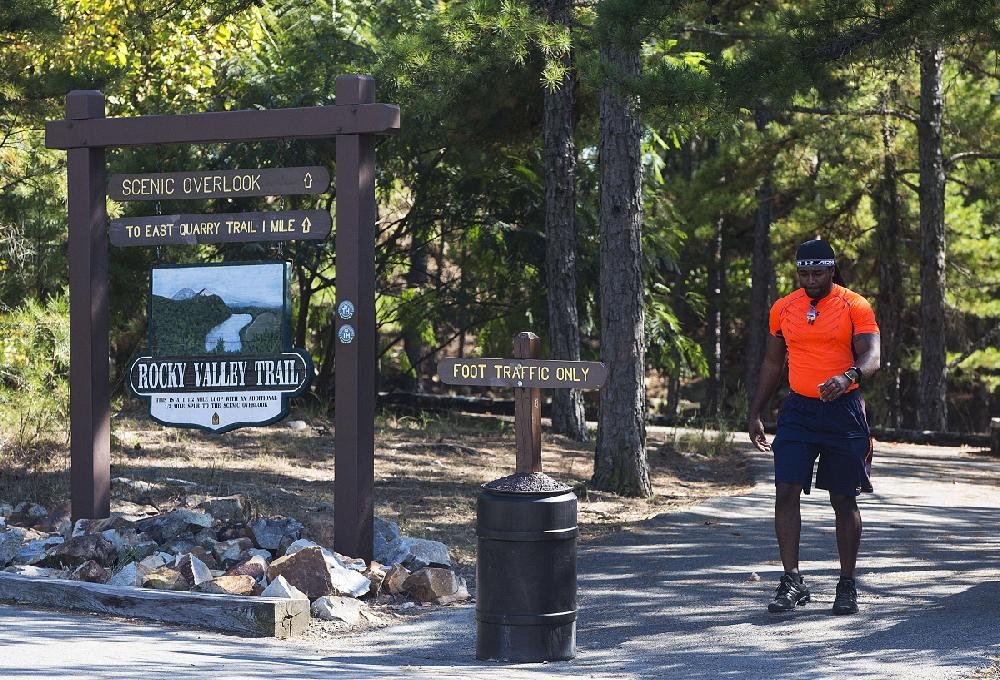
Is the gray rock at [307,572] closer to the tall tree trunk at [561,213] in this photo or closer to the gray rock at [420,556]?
the gray rock at [420,556]

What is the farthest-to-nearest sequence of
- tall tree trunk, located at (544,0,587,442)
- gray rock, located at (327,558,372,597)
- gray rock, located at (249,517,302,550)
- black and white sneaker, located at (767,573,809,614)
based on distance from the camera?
tall tree trunk, located at (544,0,587,442) → gray rock, located at (249,517,302,550) → gray rock, located at (327,558,372,597) → black and white sneaker, located at (767,573,809,614)

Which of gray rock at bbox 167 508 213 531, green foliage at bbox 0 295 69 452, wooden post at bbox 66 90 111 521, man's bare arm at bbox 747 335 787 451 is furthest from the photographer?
green foliage at bbox 0 295 69 452

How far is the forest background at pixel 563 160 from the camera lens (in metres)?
9.91

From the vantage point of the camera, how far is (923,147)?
21641 mm

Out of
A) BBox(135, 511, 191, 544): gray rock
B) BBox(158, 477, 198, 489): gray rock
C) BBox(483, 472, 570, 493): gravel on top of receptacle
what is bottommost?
BBox(135, 511, 191, 544): gray rock

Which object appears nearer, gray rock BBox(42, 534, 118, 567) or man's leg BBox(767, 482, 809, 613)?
man's leg BBox(767, 482, 809, 613)

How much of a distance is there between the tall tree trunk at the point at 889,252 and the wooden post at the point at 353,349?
17.9m

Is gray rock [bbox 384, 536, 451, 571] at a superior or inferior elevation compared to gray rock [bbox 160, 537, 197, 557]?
inferior

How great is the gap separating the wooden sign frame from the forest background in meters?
1.80

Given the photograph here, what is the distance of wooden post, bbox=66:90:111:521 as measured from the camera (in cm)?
886

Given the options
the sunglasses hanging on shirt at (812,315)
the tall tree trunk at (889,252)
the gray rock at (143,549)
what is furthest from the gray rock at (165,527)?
the tall tree trunk at (889,252)

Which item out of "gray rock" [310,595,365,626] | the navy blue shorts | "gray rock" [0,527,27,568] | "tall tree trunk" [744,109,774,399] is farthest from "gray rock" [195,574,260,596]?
"tall tree trunk" [744,109,774,399]

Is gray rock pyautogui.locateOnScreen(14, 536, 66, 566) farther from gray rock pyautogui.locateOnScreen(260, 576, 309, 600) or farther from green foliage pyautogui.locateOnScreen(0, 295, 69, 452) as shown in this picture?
green foliage pyautogui.locateOnScreen(0, 295, 69, 452)

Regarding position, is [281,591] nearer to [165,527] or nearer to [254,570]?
[254,570]
